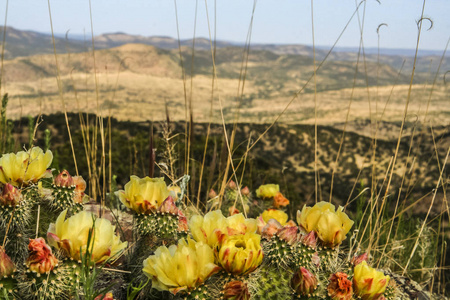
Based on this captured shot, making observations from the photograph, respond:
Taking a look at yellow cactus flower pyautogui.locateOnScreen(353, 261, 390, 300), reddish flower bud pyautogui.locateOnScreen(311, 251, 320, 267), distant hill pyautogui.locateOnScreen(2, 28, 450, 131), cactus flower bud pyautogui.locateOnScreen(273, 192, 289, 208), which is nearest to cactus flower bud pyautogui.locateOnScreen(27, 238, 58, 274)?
reddish flower bud pyautogui.locateOnScreen(311, 251, 320, 267)

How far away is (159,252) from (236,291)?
24cm

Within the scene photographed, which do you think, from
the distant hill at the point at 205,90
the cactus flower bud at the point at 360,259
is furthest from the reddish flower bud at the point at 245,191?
the distant hill at the point at 205,90

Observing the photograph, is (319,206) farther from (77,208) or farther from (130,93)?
(130,93)

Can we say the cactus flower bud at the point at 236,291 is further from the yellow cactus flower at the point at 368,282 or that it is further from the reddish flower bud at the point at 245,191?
the reddish flower bud at the point at 245,191

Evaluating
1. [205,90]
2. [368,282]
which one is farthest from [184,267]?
[205,90]

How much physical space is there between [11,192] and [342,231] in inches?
42.7

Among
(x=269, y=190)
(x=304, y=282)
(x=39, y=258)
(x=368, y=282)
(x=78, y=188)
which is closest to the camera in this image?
(x=39, y=258)

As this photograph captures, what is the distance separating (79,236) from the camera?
1.23m

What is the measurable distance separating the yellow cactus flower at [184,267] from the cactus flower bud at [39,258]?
0.26 m

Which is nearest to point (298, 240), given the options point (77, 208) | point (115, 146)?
point (77, 208)

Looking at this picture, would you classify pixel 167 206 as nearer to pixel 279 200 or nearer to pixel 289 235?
pixel 289 235

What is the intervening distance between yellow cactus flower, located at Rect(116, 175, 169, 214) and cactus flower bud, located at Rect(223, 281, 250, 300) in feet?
1.54

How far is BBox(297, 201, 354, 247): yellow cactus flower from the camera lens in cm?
148

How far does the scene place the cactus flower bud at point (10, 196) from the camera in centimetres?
142
